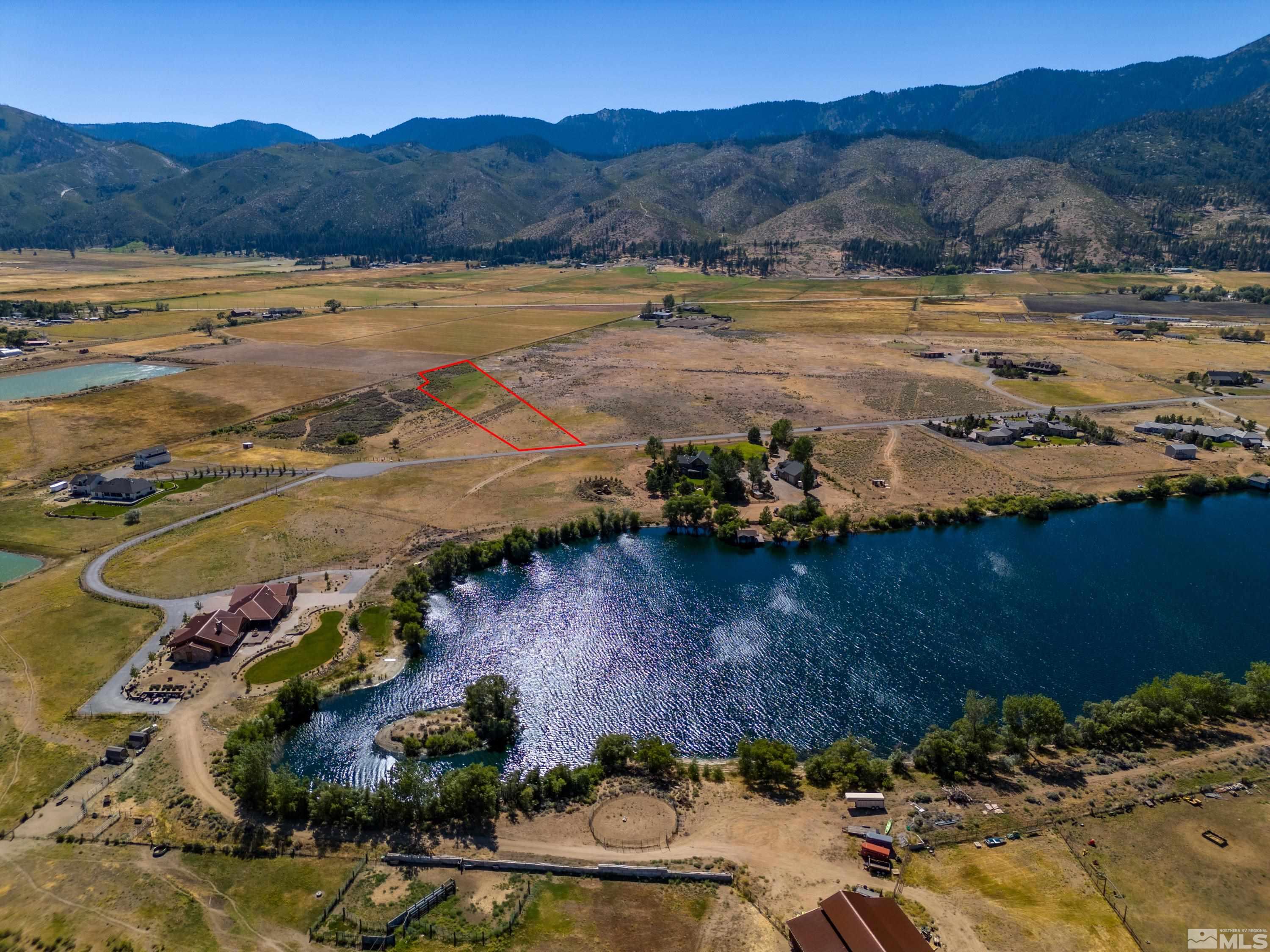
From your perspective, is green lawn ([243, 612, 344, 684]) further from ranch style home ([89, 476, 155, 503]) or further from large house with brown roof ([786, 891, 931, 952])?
ranch style home ([89, 476, 155, 503])

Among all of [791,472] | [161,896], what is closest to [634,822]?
[161,896]

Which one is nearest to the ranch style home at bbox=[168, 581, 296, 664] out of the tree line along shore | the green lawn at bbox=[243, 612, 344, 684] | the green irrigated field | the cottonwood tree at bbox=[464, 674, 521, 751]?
the green lawn at bbox=[243, 612, 344, 684]

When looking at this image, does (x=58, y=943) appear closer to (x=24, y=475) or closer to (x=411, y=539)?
(x=411, y=539)

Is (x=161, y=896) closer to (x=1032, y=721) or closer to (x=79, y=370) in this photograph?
(x=1032, y=721)

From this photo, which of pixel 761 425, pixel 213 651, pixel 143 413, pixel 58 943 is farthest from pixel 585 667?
pixel 143 413

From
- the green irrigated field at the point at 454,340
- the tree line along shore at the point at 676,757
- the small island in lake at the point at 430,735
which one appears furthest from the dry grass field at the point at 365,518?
the green irrigated field at the point at 454,340
